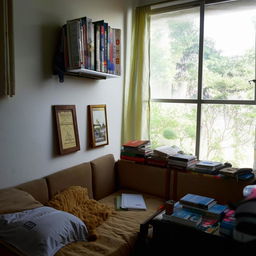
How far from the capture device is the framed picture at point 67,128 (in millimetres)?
2254

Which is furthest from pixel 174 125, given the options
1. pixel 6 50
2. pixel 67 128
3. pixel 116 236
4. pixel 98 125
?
pixel 6 50

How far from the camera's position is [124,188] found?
2.75m

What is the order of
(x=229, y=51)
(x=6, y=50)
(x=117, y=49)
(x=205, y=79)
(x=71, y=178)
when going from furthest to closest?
(x=205, y=79) < (x=229, y=51) < (x=117, y=49) < (x=71, y=178) < (x=6, y=50)

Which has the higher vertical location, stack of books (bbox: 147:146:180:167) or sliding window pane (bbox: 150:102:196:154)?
sliding window pane (bbox: 150:102:196:154)

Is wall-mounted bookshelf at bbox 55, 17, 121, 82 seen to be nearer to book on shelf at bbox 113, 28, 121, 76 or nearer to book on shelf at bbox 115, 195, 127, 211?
book on shelf at bbox 113, 28, 121, 76

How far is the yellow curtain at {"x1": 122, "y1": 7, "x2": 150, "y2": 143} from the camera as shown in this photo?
3.15 metres

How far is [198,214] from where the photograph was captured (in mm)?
1617

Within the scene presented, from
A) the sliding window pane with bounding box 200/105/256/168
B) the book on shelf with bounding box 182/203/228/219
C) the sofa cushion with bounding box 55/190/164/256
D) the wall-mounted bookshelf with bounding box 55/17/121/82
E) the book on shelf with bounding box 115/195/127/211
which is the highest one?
the wall-mounted bookshelf with bounding box 55/17/121/82

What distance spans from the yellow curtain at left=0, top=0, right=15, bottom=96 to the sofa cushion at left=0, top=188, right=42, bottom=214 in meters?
0.66

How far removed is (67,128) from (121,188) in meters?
0.89

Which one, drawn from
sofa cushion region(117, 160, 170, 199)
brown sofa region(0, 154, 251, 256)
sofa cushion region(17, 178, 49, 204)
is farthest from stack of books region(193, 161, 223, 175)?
sofa cushion region(17, 178, 49, 204)

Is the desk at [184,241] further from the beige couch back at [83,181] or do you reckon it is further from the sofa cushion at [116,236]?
the beige couch back at [83,181]

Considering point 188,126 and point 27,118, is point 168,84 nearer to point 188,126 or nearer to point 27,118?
point 188,126

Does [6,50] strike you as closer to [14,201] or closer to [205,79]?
[14,201]
